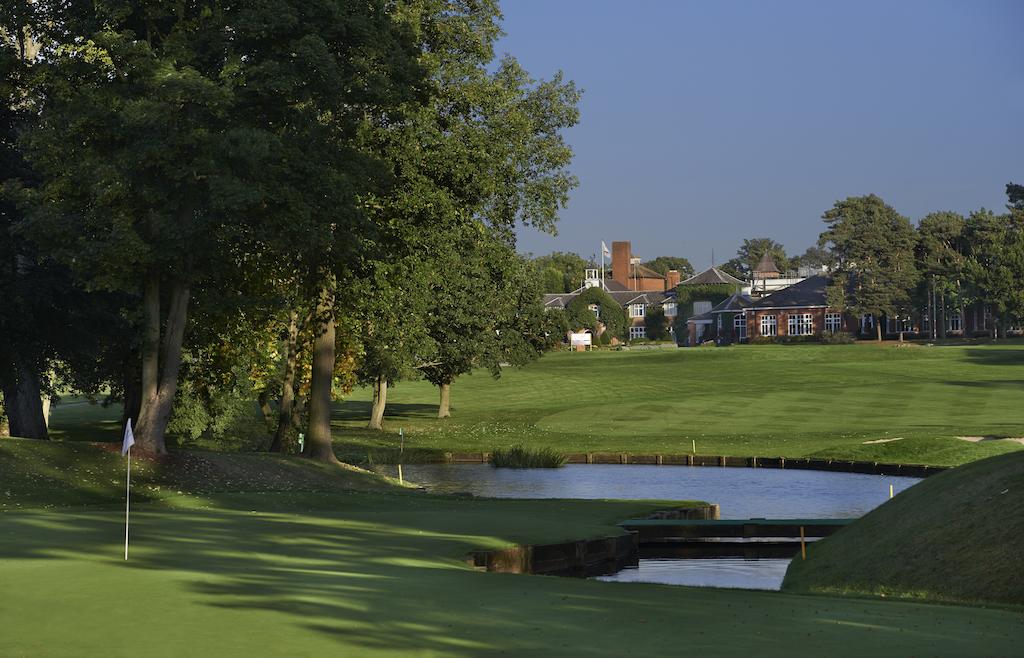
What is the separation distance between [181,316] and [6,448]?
5.87 m

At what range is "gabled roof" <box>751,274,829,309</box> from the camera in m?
168

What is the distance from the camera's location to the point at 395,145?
1574 inches

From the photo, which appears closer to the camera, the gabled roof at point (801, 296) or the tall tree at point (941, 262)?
the tall tree at point (941, 262)

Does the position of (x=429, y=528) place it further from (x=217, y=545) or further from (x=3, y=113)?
(x=3, y=113)

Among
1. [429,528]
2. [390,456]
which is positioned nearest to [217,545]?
[429,528]

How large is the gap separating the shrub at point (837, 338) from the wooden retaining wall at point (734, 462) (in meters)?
98.0

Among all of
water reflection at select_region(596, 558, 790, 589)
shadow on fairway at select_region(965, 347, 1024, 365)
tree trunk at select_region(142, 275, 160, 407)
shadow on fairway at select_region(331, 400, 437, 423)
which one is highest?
shadow on fairway at select_region(965, 347, 1024, 365)

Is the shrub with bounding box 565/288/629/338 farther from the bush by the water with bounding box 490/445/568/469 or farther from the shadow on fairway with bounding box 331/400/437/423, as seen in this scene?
the bush by the water with bounding box 490/445/568/469

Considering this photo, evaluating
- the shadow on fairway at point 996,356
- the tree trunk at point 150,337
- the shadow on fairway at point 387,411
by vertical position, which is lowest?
the shadow on fairway at point 387,411

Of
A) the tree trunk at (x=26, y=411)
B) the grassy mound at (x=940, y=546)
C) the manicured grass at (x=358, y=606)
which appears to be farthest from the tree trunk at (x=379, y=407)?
the grassy mound at (x=940, y=546)

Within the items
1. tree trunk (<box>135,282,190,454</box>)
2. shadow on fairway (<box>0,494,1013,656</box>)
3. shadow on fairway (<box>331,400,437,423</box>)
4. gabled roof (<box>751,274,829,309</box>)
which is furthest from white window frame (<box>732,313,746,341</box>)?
shadow on fairway (<box>0,494,1013,656</box>)

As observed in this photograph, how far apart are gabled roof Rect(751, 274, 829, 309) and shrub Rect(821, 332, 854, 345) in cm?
1058

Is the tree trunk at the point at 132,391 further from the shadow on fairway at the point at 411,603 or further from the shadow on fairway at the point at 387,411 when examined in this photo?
the shadow on fairway at the point at 387,411

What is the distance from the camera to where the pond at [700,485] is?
134 ft
